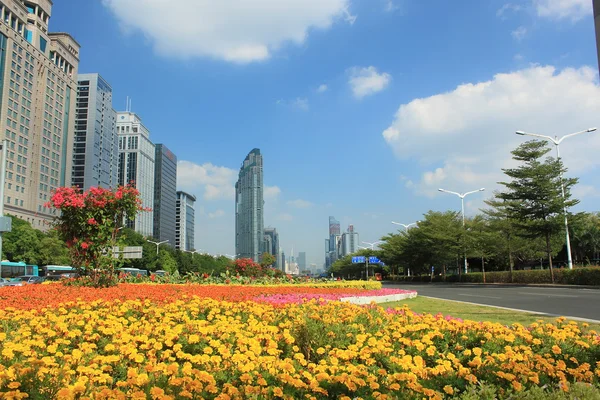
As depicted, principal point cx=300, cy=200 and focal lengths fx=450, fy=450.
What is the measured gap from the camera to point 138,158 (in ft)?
437

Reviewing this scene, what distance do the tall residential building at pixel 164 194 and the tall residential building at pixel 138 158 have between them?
313 cm

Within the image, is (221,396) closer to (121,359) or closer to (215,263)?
(121,359)

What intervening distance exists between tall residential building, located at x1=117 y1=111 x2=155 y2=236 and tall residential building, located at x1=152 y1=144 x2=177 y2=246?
10.3 ft

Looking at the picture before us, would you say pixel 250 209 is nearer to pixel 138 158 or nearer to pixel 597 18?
pixel 138 158

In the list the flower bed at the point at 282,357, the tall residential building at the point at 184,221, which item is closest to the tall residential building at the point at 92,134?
the tall residential building at the point at 184,221

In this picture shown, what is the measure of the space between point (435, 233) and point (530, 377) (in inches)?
1554

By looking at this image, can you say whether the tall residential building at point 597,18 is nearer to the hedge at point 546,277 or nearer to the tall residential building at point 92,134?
the hedge at point 546,277

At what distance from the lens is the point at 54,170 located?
8506 centimetres

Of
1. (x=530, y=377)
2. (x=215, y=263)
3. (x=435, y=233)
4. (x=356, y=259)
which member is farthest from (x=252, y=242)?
(x=530, y=377)

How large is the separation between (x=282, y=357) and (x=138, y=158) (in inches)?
5444

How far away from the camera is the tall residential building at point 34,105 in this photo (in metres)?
72.6

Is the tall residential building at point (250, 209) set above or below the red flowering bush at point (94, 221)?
above

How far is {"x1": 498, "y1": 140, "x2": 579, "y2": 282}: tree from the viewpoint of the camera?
1051 inches

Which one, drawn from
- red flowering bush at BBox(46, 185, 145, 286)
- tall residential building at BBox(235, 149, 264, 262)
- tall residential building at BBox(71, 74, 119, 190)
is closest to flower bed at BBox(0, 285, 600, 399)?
red flowering bush at BBox(46, 185, 145, 286)
